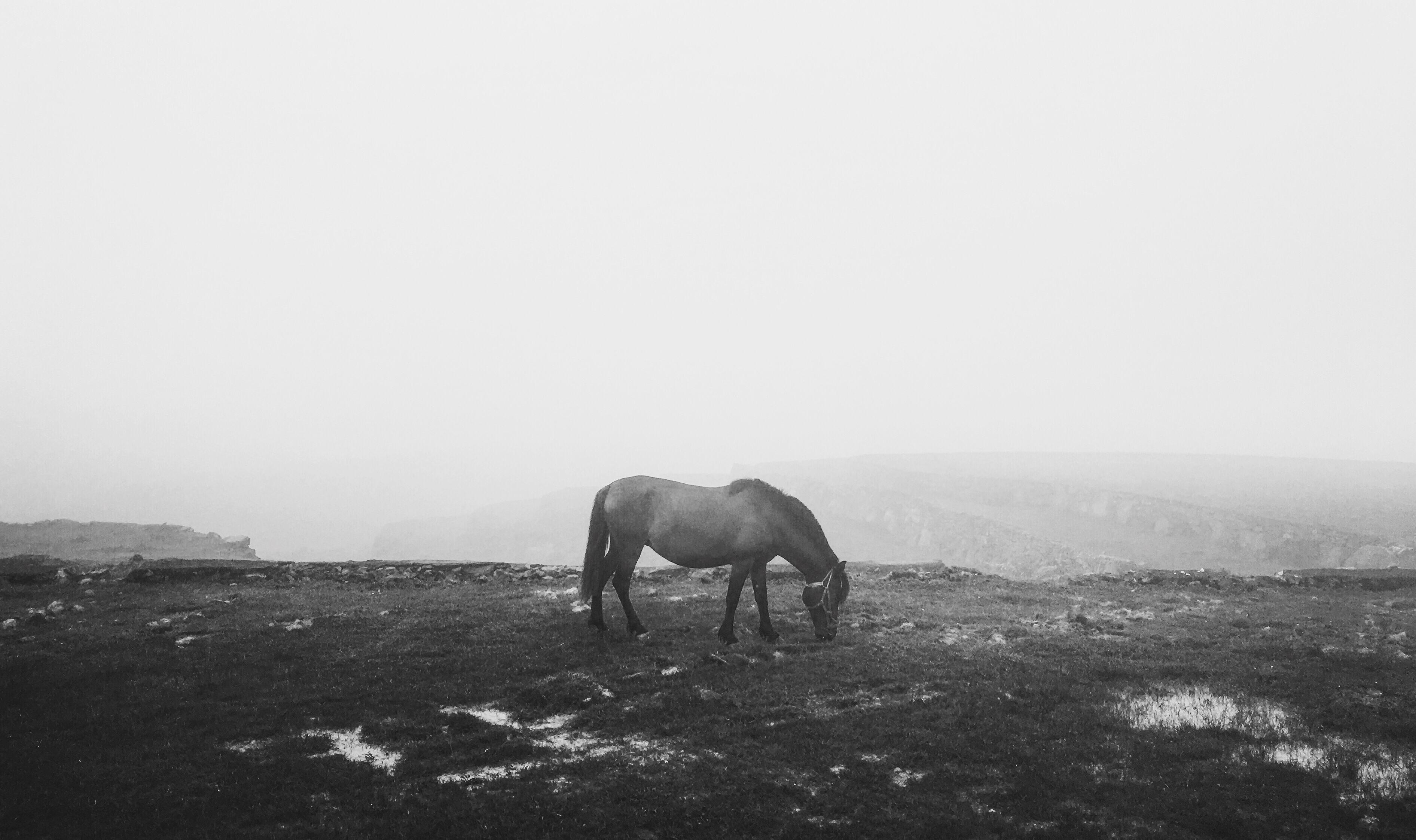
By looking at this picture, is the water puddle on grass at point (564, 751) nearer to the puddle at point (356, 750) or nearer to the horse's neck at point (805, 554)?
the puddle at point (356, 750)

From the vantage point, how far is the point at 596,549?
14961 mm

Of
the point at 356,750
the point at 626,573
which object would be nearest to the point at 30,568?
the point at 356,750

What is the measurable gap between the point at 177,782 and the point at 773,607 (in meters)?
13.0

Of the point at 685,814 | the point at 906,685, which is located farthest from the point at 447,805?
the point at 906,685

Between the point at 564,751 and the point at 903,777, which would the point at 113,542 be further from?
the point at 903,777

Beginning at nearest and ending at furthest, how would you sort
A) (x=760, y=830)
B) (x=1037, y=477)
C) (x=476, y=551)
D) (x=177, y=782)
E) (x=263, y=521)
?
(x=760, y=830)
(x=177, y=782)
(x=1037, y=477)
(x=476, y=551)
(x=263, y=521)

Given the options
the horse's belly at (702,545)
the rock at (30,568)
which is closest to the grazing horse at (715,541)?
the horse's belly at (702,545)

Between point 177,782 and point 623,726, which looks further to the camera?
point 623,726

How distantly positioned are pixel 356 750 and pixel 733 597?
763cm

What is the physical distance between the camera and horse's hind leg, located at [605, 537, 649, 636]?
14469 millimetres

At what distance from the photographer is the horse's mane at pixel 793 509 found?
15359mm

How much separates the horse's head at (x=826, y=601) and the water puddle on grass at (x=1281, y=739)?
566 cm

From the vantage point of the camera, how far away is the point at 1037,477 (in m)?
71.8

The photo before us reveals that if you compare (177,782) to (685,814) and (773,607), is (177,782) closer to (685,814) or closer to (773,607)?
(685,814)
